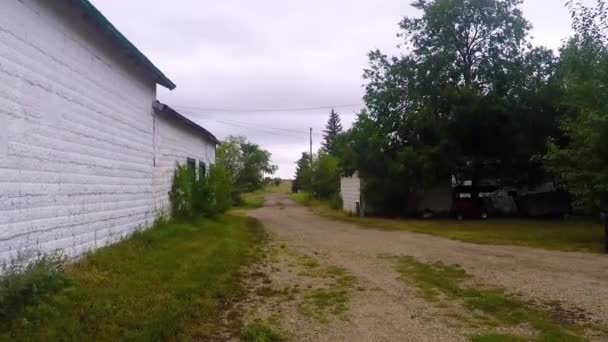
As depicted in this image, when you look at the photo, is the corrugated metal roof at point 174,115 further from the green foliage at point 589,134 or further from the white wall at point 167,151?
the green foliage at point 589,134

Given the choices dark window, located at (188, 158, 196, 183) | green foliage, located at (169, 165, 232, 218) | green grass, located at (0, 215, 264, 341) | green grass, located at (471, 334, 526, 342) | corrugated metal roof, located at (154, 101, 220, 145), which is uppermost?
corrugated metal roof, located at (154, 101, 220, 145)

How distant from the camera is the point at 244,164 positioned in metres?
50.8

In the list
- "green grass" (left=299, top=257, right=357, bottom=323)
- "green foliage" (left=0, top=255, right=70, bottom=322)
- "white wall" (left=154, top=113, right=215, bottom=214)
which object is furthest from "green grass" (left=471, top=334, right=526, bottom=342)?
"white wall" (left=154, top=113, right=215, bottom=214)

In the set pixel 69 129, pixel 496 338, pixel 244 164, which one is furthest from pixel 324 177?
pixel 496 338

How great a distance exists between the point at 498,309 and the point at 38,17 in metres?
7.32

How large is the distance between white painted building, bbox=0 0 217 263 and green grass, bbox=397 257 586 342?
5.56 m

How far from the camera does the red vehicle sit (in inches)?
1003

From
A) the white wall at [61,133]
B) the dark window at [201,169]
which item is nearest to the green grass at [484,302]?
the white wall at [61,133]

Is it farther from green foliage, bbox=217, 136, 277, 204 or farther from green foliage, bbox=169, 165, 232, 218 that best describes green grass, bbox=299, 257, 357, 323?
green foliage, bbox=217, 136, 277, 204

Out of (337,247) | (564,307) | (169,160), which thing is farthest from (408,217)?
(564,307)

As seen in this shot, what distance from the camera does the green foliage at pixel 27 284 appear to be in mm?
4863

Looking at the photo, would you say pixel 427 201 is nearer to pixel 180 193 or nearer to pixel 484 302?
pixel 180 193

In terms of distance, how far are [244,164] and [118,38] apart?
42384 millimetres

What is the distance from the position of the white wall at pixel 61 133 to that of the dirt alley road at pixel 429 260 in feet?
13.6
